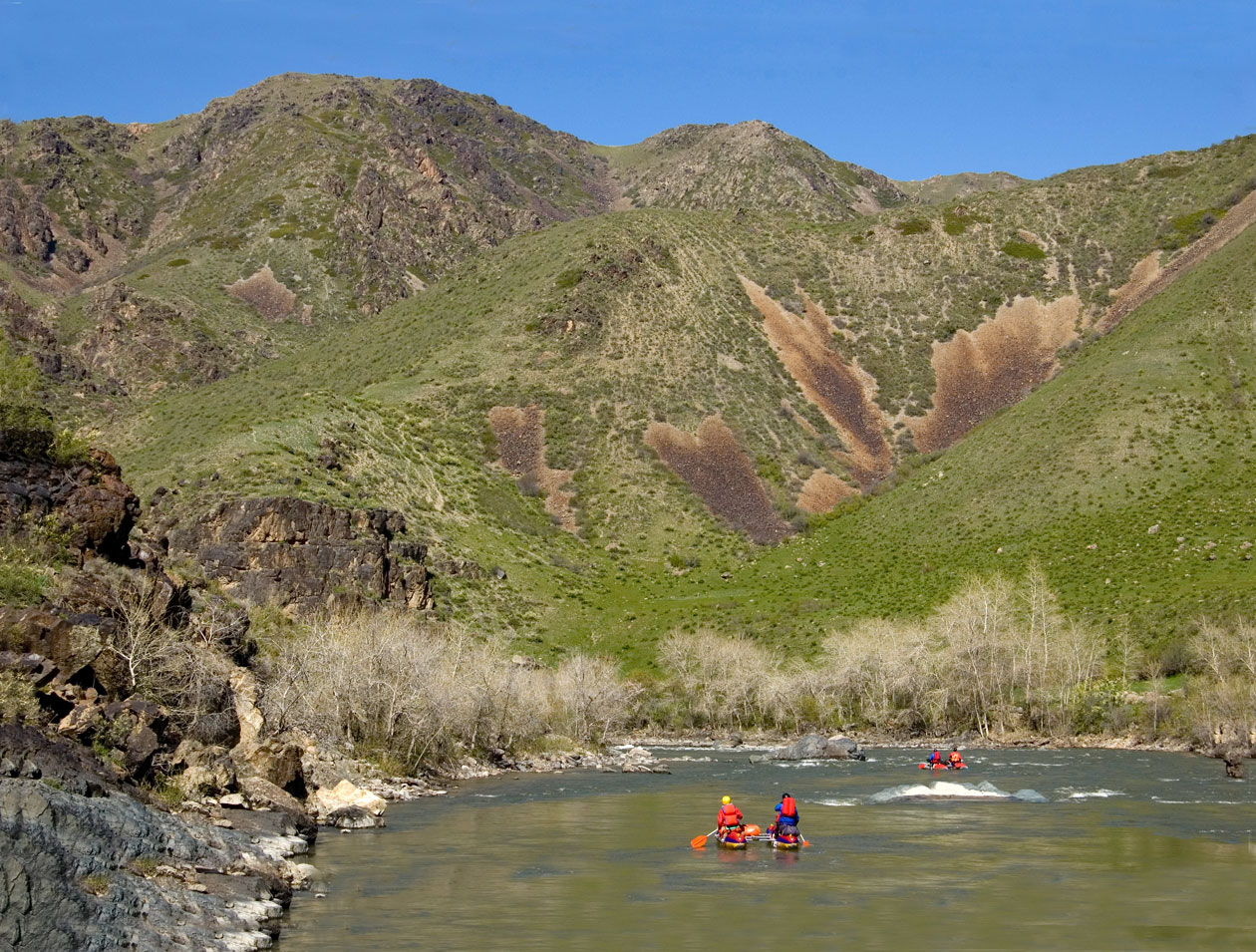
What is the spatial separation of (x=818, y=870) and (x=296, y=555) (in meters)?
58.9

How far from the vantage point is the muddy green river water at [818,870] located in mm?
29391

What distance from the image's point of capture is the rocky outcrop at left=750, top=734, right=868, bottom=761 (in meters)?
74.8

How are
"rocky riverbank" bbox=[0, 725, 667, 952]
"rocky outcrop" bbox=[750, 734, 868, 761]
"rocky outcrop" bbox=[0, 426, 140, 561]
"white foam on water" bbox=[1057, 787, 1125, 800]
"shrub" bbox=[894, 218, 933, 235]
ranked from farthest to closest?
1. "shrub" bbox=[894, 218, 933, 235]
2. "rocky outcrop" bbox=[750, 734, 868, 761]
3. "white foam on water" bbox=[1057, 787, 1125, 800]
4. "rocky outcrop" bbox=[0, 426, 140, 561]
5. "rocky riverbank" bbox=[0, 725, 667, 952]

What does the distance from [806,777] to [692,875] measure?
91.8 ft

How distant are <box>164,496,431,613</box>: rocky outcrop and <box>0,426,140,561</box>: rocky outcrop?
127 ft

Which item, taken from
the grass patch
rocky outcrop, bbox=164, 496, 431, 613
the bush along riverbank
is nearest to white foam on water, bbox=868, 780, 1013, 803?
the bush along riverbank

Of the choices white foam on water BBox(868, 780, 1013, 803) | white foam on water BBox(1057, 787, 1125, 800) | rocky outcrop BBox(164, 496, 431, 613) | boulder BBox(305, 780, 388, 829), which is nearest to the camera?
boulder BBox(305, 780, 388, 829)

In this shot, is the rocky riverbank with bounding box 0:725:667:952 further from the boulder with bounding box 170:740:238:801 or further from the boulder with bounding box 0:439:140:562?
the boulder with bounding box 0:439:140:562

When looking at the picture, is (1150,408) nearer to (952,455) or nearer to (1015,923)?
(952,455)

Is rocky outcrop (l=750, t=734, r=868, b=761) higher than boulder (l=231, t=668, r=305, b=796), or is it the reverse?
boulder (l=231, t=668, r=305, b=796)

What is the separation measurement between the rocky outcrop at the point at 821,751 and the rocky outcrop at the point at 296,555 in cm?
2774

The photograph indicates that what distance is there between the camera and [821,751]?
75.6 metres

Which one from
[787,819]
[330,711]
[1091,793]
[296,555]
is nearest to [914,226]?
[296,555]

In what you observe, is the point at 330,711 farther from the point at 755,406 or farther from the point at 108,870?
the point at 755,406
